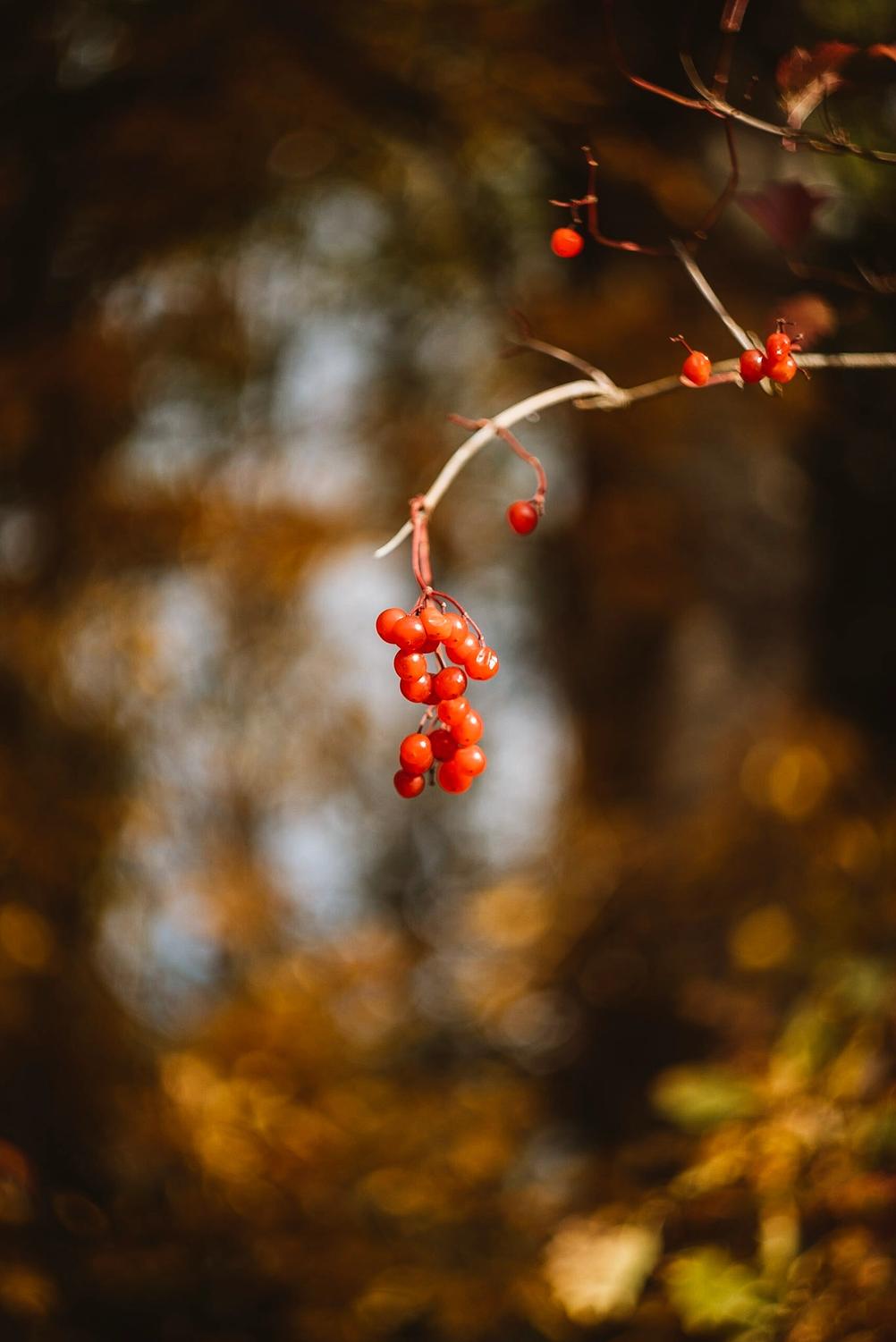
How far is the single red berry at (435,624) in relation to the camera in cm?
68

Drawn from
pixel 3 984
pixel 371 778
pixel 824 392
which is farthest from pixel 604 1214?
pixel 371 778

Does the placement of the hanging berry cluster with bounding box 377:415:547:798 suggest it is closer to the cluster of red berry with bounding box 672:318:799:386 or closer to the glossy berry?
the glossy berry

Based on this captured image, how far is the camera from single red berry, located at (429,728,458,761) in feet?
2.56

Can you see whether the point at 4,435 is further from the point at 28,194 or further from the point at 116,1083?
the point at 116,1083

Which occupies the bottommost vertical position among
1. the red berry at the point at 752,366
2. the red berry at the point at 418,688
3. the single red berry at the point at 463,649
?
the red berry at the point at 418,688

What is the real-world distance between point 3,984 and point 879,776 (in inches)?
72.4

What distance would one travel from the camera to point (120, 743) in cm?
256

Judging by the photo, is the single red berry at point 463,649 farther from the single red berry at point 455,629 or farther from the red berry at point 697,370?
the red berry at point 697,370

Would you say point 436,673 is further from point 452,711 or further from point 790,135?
point 790,135

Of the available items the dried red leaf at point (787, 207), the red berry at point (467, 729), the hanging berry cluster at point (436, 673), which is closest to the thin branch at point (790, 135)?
the dried red leaf at point (787, 207)

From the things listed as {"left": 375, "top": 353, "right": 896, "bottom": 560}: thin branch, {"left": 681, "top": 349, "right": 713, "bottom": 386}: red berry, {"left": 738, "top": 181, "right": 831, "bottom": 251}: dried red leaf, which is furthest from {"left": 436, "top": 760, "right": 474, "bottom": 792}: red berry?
{"left": 738, "top": 181, "right": 831, "bottom": 251}: dried red leaf

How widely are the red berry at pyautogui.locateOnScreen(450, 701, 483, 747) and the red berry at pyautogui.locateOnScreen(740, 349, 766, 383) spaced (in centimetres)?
33

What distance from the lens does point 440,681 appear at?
73 cm

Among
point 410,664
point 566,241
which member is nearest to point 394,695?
point 566,241
